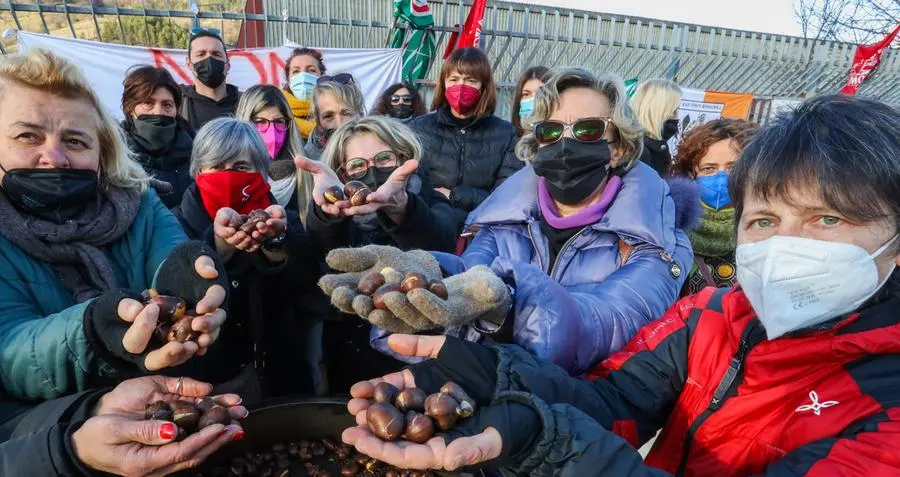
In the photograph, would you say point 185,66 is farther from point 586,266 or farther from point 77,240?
point 586,266

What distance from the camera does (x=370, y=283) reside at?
1.65 m

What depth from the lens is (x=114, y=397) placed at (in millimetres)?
1412

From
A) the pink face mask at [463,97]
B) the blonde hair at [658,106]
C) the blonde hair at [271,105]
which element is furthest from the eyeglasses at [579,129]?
the blonde hair at [658,106]

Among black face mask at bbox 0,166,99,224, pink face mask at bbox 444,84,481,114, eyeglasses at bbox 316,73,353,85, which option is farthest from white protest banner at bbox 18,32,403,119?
black face mask at bbox 0,166,99,224

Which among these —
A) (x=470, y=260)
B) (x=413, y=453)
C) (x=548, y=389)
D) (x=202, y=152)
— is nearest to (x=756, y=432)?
(x=548, y=389)

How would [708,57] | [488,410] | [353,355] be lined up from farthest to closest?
[708,57], [353,355], [488,410]

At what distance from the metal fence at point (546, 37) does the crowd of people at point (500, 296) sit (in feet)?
20.6

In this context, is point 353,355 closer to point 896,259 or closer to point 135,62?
point 896,259

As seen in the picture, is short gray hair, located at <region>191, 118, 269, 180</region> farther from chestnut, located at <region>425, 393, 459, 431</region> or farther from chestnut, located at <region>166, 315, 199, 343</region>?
chestnut, located at <region>425, 393, 459, 431</region>

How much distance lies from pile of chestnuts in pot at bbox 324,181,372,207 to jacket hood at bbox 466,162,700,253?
552mm

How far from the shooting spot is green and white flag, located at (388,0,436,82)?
821cm

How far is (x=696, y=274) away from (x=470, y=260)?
4.48ft

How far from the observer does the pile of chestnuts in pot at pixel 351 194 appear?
206 cm

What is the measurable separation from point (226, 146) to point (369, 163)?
0.71 m
